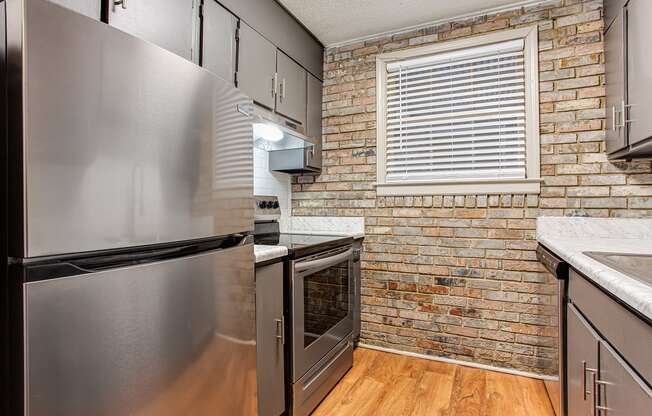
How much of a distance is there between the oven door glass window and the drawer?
46.6 inches

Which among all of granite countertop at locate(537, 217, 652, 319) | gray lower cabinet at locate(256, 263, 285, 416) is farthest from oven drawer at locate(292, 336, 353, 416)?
granite countertop at locate(537, 217, 652, 319)

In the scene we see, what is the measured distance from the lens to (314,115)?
279cm

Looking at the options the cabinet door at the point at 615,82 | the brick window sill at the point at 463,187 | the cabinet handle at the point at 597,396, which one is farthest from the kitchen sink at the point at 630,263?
the brick window sill at the point at 463,187

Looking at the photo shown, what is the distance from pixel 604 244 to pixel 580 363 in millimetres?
723

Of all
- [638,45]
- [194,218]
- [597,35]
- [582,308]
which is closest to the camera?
[194,218]

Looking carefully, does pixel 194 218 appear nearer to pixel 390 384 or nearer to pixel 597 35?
pixel 390 384

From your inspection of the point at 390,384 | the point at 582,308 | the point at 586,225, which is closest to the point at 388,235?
the point at 390,384

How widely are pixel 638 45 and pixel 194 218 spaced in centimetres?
209

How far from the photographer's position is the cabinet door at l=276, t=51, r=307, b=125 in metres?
2.30

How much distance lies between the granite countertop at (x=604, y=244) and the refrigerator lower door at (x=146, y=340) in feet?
3.66

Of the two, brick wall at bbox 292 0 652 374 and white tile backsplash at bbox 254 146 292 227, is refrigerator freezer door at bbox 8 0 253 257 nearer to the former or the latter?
white tile backsplash at bbox 254 146 292 227

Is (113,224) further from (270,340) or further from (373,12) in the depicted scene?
(373,12)

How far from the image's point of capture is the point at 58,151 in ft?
2.43

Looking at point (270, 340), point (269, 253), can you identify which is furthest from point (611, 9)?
point (270, 340)
